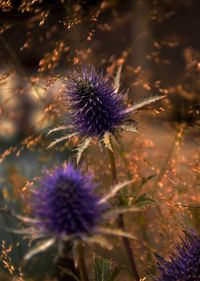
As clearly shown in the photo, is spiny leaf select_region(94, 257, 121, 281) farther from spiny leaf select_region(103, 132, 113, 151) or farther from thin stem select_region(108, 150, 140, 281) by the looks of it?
spiny leaf select_region(103, 132, 113, 151)

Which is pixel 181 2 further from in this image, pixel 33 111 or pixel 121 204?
pixel 121 204

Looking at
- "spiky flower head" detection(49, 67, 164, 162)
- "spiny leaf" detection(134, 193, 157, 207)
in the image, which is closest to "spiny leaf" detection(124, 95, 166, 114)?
"spiky flower head" detection(49, 67, 164, 162)

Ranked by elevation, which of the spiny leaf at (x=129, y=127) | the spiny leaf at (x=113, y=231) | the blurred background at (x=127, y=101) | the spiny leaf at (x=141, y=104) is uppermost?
the spiny leaf at (x=113, y=231)

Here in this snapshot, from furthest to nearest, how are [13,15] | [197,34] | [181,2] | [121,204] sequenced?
[13,15] → [197,34] → [181,2] → [121,204]

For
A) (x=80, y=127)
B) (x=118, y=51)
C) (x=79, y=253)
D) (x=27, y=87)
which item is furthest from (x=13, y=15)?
(x=79, y=253)

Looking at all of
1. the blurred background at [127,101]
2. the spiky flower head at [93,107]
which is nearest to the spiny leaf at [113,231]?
the blurred background at [127,101]

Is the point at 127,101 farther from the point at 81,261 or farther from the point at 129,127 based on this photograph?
the point at 81,261

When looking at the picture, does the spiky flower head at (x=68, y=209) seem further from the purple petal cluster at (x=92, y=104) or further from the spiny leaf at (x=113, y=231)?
the purple petal cluster at (x=92, y=104)

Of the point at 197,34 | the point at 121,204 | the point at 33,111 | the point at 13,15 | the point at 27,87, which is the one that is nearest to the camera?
the point at 121,204
